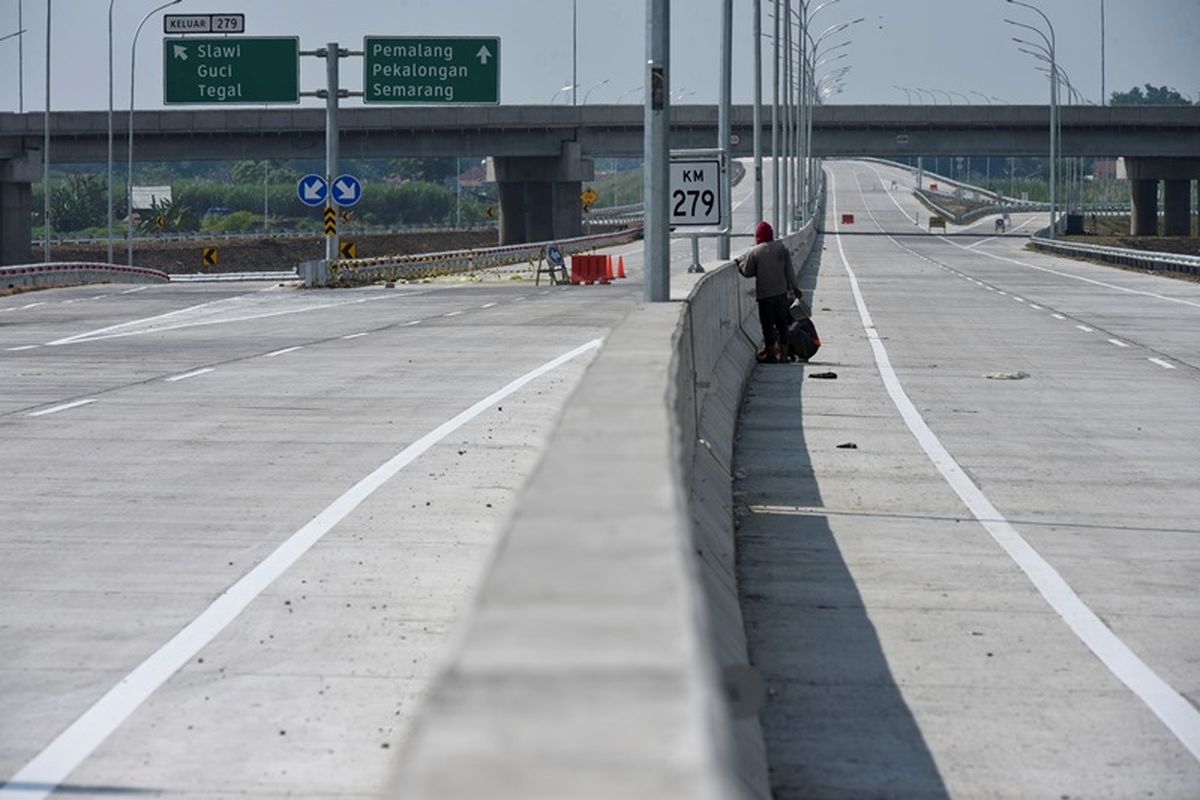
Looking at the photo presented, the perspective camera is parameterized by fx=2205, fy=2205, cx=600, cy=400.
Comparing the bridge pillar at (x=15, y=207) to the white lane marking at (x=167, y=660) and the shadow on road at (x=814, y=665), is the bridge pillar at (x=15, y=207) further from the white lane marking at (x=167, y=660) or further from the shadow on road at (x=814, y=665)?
the shadow on road at (x=814, y=665)

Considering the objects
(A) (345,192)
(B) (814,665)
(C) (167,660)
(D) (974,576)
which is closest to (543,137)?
(A) (345,192)

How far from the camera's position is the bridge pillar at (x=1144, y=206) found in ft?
458

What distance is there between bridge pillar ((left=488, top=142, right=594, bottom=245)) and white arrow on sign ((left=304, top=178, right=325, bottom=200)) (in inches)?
2145

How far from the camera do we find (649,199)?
20438mm

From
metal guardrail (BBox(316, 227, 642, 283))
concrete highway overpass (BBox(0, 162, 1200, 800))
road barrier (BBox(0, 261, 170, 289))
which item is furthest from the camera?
road barrier (BBox(0, 261, 170, 289))

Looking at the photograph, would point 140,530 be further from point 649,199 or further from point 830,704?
point 649,199

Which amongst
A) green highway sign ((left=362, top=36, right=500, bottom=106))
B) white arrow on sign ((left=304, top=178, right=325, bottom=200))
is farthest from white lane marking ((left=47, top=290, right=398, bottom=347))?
green highway sign ((left=362, top=36, right=500, bottom=106))

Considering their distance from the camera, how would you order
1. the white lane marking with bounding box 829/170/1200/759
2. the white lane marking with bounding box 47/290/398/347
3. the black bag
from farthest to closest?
1. the white lane marking with bounding box 47/290/398/347
2. the black bag
3. the white lane marking with bounding box 829/170/1200/759

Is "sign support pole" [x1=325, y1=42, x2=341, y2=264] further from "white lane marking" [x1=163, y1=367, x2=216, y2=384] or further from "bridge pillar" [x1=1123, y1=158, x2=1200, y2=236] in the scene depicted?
"bridge pillar" [x1=1123, y1=158, x2=1200, y2=236]

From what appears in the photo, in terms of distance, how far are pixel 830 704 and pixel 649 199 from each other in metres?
12.0

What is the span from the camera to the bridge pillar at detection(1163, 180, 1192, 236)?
460 feet

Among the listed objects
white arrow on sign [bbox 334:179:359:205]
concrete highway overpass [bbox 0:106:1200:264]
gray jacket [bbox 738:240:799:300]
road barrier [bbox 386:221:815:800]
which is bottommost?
road barrier [bbox 386:221:815:800]

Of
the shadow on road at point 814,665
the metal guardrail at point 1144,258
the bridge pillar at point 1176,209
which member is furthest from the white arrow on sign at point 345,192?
the bridge pillar at point 1176,209

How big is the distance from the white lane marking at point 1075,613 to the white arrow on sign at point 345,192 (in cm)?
4085
